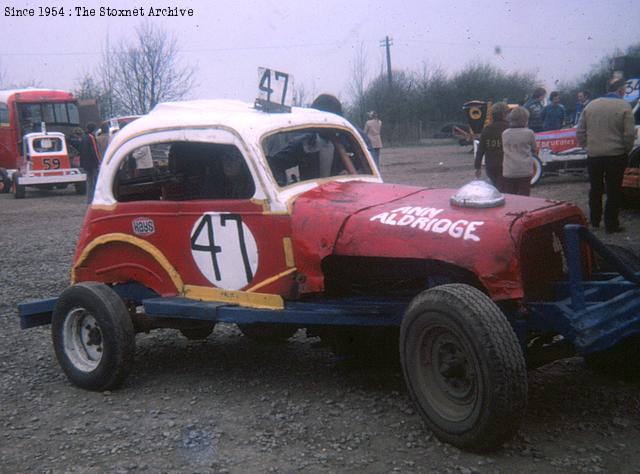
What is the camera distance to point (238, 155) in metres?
5.09

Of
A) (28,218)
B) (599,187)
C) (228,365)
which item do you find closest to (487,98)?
(28,218)

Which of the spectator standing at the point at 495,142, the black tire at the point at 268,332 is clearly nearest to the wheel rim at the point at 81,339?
the black tire at the point at 268,332

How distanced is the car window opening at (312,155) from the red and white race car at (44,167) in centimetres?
1714

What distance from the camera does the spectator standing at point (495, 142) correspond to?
31.6ft

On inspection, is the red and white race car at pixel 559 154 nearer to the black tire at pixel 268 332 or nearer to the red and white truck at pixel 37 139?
the black tire at pixel 268 332

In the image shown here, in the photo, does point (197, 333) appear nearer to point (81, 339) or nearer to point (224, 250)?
point (81, 339)

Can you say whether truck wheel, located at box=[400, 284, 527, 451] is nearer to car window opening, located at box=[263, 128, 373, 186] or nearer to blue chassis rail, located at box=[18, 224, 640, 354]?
blue chassis rail, located at box=[18, 224, 640, 354]

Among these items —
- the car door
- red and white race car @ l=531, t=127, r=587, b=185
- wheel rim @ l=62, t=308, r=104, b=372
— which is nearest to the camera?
the car door

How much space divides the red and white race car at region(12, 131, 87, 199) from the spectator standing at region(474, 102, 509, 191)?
1455 cm

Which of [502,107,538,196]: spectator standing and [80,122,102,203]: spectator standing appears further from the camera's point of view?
[80,122,102,203]: spectator standing

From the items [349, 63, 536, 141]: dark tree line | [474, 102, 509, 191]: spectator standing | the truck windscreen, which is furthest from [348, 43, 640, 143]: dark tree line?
[474, 102, 509, 191]: spectator standing

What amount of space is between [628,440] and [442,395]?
0.97 m

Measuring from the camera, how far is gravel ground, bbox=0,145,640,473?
383cm

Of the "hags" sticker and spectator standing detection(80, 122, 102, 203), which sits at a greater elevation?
spectator standing detection(80, 122, 102, 203)
